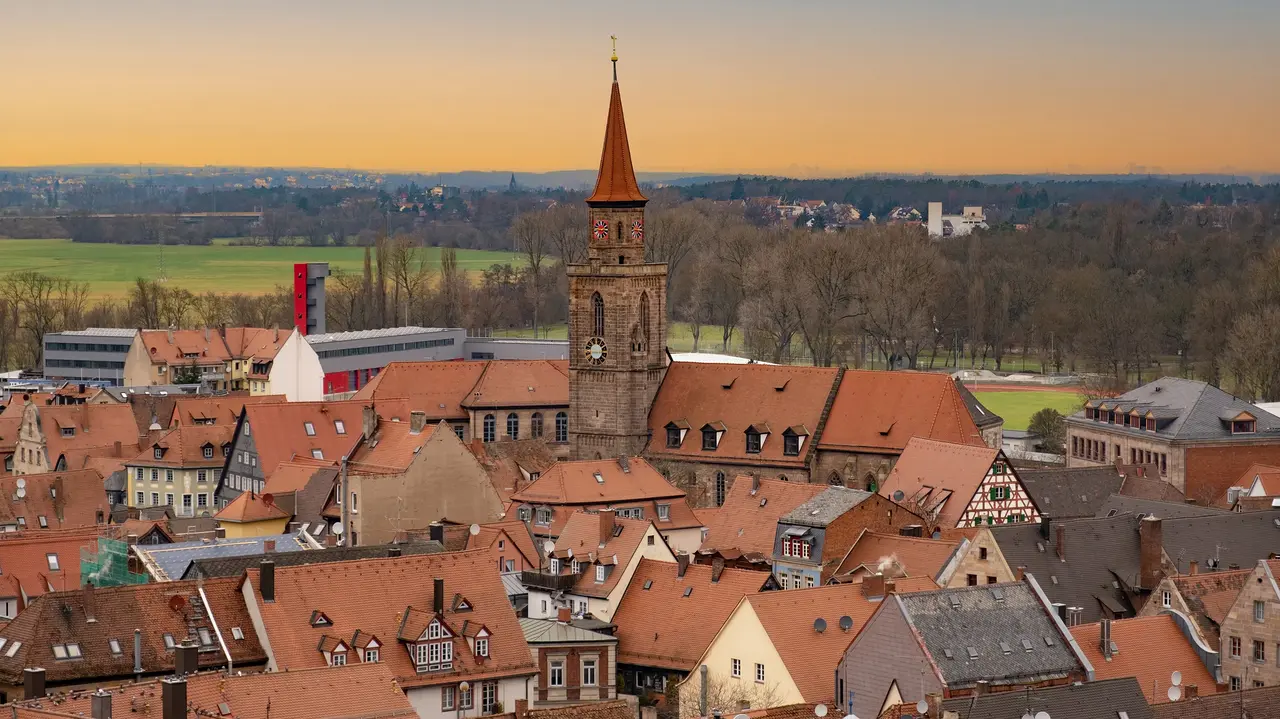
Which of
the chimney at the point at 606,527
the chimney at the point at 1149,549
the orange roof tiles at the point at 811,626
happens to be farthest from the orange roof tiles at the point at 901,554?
the chimney at the point at 606,527

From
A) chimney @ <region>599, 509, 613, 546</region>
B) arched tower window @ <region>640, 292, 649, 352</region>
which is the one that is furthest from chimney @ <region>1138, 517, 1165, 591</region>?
arched tower window @ <region>640, 292, 649, 352</region>

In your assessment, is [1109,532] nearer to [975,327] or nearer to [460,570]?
[460,570]

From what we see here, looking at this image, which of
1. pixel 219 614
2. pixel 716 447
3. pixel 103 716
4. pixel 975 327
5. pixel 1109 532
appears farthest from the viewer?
pixel 975 327

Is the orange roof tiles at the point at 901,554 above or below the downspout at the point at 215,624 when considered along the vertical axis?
below

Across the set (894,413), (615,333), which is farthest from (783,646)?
(615,333)

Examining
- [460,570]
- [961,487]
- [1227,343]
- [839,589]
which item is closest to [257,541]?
[460,570]

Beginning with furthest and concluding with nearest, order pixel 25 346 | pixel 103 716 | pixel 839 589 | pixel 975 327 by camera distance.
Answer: pixel 25 346
pixel 975 327
pixel 839 589
pixel 103 716

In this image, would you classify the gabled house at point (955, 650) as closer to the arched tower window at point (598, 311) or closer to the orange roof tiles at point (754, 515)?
the orange roof tiles at point (754, 515)
